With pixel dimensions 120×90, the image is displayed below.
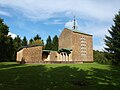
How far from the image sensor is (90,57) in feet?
162

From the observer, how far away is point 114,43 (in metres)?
41.2

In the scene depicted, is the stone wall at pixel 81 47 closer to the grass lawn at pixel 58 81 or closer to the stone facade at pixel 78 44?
the stone facade at pixel 78 44

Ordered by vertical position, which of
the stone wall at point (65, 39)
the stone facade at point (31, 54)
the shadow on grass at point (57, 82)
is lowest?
the shadow on grass at point (57, 82)

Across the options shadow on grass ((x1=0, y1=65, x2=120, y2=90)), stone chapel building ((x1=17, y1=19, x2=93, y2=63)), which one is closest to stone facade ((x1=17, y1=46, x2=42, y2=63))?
stone chapel building ((x1=17, y1=19, x2=93, y2=63))

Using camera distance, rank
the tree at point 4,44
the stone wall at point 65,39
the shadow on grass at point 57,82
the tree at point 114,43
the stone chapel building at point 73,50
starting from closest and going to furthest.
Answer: the shadow on grass at point 57,82 < the tree at point 114,43 < the stone chapel building at point 73,50 < the stone wall at point 65,39 < the tree at point 4,44

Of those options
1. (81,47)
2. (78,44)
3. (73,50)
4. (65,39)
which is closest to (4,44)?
(65,39)

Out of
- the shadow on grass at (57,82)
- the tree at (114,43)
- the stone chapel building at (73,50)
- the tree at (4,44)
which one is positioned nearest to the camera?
the shadow on grass at (57,82)

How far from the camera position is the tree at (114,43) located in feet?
132

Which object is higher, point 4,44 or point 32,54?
point 4,44

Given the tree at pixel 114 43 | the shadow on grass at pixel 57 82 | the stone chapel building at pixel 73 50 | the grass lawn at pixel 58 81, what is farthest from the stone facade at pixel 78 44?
the shadow on grass at pixel 57 82

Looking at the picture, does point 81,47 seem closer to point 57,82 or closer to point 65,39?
point 65,39

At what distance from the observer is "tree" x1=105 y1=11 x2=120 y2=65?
132ft

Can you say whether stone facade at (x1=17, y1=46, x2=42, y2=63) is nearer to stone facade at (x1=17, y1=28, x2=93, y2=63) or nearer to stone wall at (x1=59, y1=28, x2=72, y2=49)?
stone facade at (x1=17, y1=28, x2=93, y2=63)

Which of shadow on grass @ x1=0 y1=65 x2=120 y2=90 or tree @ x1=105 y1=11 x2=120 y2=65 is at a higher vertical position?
tree @ x1=105 y1=11 x2=120 y2=65
